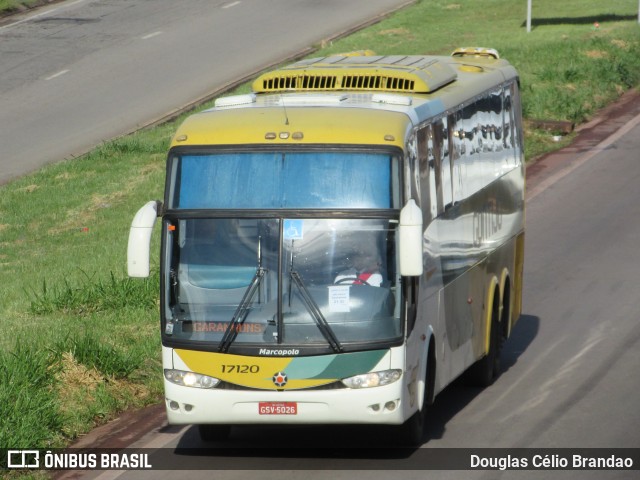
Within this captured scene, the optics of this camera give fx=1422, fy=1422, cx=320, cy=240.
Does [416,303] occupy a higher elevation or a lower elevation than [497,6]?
higher

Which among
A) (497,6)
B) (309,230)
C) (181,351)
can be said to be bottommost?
(497,6)

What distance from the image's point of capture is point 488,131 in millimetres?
15672

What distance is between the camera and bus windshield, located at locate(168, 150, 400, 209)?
11898mm

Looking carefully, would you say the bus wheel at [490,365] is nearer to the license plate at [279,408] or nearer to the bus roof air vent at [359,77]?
the bus roof air vent at [359,77]

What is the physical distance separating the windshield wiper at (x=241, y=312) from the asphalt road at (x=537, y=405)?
3.73 feet

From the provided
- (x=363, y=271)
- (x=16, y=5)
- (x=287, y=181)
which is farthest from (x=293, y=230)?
(x=16, y=5)

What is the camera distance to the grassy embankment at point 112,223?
45.6 feet

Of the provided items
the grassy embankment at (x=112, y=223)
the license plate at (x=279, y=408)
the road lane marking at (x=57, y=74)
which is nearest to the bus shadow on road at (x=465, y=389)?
the license plate at (x=279, y=408)

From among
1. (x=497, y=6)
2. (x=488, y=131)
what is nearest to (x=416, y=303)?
(x=488, y=131)

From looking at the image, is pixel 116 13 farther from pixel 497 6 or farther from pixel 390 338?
pixel 390 338

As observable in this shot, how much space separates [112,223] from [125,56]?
648 inches

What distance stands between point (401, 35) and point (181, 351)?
96.3 feet

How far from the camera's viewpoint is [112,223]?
79.8ft

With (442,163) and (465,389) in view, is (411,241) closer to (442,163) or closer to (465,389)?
(442,163)
